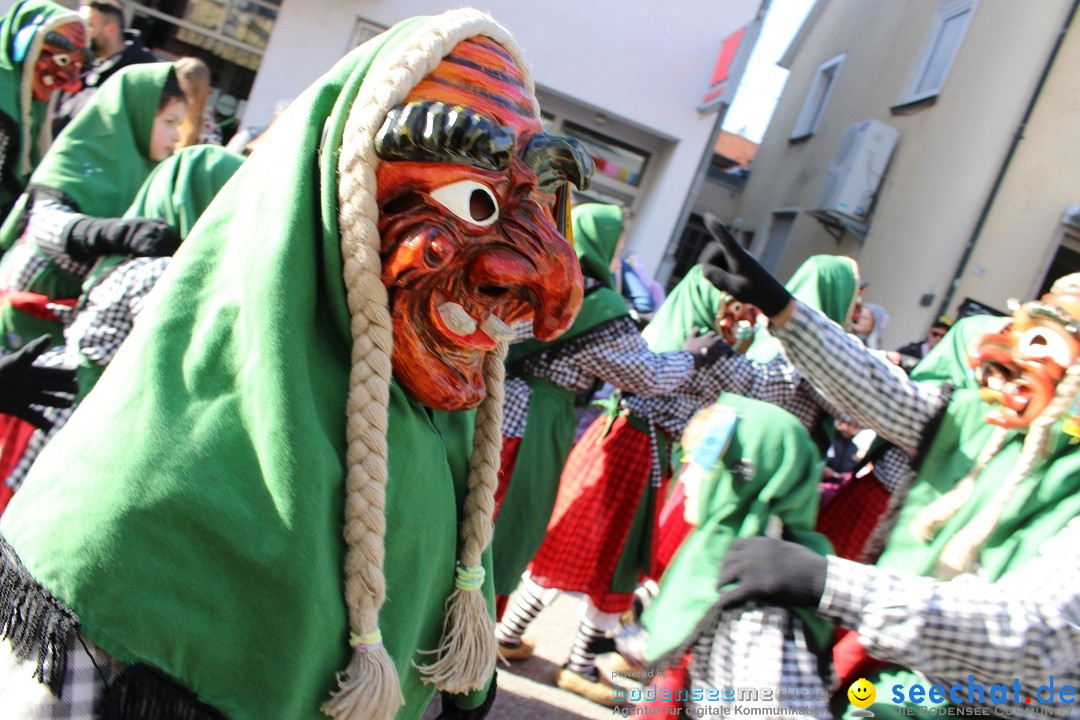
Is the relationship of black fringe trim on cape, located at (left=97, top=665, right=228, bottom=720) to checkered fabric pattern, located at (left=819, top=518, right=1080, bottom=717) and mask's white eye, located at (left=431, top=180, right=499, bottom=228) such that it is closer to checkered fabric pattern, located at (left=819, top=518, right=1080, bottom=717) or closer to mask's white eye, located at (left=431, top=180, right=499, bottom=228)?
mask's white eye, located at (left=431, top=180, right=499, bottom=228)

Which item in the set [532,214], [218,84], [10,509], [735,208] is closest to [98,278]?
[10,509]

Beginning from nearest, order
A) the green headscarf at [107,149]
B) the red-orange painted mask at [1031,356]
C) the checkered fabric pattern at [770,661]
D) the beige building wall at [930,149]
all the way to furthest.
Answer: the checkered fabric pattern at [770,661], the red-orange painted mask at [1031,356], the green headscarf at [107,149], the beige building wall at [930,149]

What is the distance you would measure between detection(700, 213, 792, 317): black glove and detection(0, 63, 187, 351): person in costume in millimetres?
1602

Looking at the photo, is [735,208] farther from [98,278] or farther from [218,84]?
[98,278]

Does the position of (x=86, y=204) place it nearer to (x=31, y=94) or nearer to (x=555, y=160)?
(x=31, y=94)

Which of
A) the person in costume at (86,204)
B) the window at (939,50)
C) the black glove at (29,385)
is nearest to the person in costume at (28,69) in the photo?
the person in costume at (86,204)

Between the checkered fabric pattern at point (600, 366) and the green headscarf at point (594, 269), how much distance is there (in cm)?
4

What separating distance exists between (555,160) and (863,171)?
10668 mm

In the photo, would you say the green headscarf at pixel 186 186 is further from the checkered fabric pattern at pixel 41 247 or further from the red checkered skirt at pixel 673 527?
the red checkered skirt at pixel 673 527

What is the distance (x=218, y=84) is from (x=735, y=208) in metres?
10.3

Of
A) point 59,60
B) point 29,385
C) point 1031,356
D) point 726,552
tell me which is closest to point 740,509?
point 726,552

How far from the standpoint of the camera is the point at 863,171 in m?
10.9

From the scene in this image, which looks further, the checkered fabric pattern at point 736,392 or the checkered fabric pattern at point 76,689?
the checkered fabric pattern at point 736,392

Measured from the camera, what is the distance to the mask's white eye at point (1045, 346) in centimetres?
212
